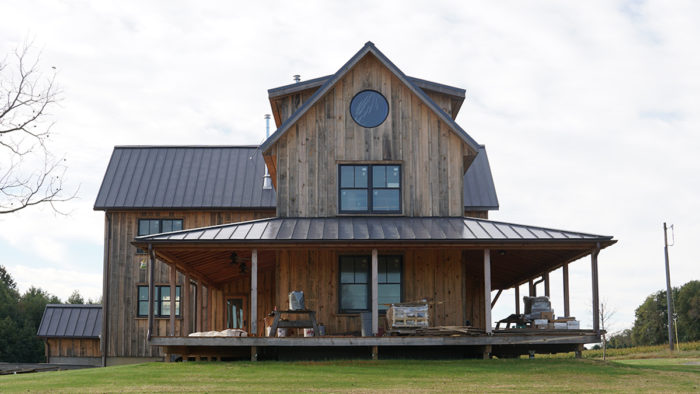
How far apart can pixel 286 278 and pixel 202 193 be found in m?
11.5

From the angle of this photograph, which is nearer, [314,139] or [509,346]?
[509,346]

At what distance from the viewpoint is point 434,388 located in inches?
622

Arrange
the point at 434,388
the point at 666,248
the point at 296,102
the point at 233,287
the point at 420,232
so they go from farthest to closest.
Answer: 1. the point at 666,248
2. the point at 233,287
3. the point at 296,102
4. the point at 420,232
5. the point at 434,388

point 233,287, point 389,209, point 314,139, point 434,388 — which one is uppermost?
point 314,139

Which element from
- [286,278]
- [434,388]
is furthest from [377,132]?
[434,388]

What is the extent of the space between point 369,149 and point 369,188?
1145mm

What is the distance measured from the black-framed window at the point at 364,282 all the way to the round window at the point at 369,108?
13.4ft

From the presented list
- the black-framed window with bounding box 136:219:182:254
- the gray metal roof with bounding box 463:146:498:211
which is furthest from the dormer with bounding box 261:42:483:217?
the black-framed window with bounding box 136:219:182:254

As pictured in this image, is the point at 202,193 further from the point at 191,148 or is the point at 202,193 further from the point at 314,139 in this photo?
the point at 314,139

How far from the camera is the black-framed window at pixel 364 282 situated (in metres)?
23.2

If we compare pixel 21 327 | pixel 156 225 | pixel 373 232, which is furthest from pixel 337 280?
pixel 21 327

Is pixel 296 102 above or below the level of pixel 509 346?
above

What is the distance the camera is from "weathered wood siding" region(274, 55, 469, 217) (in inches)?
954

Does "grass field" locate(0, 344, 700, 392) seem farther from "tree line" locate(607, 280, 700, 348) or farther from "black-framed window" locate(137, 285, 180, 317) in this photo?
"tree line" locate(607, 280, 700, 348)
